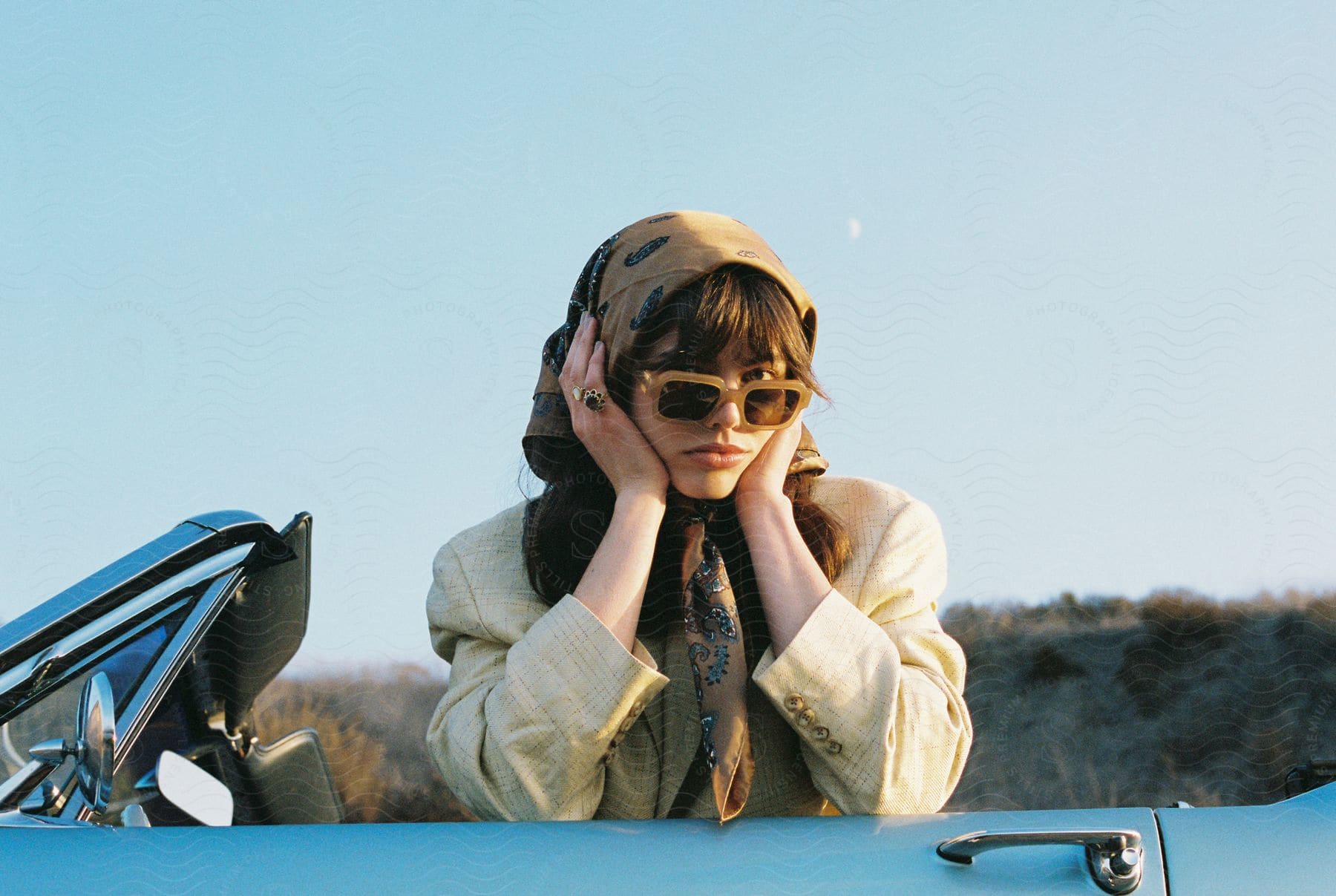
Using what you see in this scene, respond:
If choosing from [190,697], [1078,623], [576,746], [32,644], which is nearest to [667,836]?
[576,746]

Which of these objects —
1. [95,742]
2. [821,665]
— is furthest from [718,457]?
[95,742]

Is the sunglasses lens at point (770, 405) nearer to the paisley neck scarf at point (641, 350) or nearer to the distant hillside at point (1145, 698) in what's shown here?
the paisley neck scarf at point (641, 350)

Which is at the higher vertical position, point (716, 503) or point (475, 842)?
point (716, 503)

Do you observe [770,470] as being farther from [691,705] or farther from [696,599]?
[691,705]

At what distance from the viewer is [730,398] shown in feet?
5.19

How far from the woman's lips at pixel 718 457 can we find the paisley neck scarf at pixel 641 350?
10 cm

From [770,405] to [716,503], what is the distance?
203mm

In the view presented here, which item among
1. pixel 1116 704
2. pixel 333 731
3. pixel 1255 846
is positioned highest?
pixel 1255 846

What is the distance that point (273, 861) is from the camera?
46.7 inches

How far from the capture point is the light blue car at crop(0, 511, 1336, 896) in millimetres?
1093

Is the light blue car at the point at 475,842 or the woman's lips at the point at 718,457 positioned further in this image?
the woman's lips at the point at 718,457

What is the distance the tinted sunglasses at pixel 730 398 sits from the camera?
62.1 inches

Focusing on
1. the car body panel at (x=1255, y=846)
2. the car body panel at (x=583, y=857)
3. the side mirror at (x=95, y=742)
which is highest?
the side mirror at (x=95, y=742)

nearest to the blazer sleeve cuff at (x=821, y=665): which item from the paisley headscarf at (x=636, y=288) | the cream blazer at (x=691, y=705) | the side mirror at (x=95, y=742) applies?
the cream blazer at (x=691, y=705)
